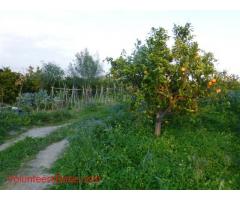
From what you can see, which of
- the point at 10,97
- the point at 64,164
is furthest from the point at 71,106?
the point at 64,164

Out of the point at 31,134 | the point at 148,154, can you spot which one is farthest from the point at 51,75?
the point at 148,154

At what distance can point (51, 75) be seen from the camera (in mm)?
30234

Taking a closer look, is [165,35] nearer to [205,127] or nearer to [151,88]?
[151,88]

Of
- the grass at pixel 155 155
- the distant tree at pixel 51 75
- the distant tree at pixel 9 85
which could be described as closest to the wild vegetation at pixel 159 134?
the grass at pixel 155 155

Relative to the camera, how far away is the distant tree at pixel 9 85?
25234mm

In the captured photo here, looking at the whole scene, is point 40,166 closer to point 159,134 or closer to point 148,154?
point 148,154

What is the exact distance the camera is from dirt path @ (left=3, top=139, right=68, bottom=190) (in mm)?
7083

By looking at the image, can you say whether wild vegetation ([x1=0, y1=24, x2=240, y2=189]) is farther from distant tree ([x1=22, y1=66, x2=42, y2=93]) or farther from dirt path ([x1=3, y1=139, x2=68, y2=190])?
distant tree ([x1=22, y1=66, x2=42, y2=93])

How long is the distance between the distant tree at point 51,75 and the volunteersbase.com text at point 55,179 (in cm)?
2235

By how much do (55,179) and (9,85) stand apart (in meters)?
19.8

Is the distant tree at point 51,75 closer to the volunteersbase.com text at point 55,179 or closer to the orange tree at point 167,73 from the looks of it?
the orange tree at point 167,73

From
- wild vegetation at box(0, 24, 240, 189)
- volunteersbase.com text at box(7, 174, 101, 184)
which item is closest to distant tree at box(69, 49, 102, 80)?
wild vegetation at box(0, 24, 240, 189)

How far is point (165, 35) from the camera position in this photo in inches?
392

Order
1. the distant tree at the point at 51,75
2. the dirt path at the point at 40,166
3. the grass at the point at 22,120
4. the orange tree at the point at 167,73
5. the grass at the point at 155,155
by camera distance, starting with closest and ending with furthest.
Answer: the grass at the point at 155,155 → the dirt path at the point at 40,166 → the orange tree at the point at 167,73 → the grass at the point at 22,120 → the distant tree at the point at 51,75
